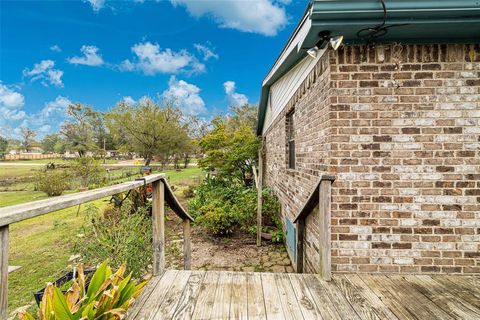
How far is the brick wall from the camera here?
2.54 metres

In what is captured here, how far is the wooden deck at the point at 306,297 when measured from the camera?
1.96m

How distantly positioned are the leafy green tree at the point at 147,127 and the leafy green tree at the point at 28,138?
60289mm

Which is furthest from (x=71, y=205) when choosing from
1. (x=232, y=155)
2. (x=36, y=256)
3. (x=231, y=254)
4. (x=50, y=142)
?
(x=50, y=142)

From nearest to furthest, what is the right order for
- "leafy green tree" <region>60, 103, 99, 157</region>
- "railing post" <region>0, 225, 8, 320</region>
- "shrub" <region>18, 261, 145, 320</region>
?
"railing post" <region>0, 225, 8, 320</region> → "shrub" <region>18, 261, 145, 320</region> → "leafy green tree" <region>60, 103, 99, 157</region>

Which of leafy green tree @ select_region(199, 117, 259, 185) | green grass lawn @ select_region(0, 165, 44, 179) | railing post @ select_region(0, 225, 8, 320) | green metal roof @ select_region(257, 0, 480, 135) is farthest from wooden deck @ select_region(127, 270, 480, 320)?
green grass lawn @ select_region(0, 165, 44, 179)

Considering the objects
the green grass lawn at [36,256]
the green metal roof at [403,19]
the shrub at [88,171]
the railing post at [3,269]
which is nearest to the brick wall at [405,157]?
the green metal roof at [403,19]

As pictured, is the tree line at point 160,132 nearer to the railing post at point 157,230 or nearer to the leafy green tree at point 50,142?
the railing post at point 157,230

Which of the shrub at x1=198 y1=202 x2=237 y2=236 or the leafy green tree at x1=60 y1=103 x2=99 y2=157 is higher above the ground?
the leafy green tree at x1=60 y1=103 x2=99 y2=157

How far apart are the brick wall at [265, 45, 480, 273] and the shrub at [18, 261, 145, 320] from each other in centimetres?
198

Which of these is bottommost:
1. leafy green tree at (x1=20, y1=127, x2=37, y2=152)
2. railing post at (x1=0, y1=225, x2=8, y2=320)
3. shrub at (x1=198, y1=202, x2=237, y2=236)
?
shrub at (x1=198, y1=202, x2=237, y2=236)

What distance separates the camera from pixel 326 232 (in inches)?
99.0

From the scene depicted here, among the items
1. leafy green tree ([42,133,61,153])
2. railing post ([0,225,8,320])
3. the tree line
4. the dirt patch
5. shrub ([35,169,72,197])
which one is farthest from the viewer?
leafy green tree ([42,133,61,153])

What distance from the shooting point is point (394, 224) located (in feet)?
8.54

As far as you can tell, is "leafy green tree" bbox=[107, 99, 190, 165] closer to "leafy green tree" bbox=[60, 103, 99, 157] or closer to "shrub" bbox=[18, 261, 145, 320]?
"leafy green tree" bbox=[60, 103, 99, 157]
